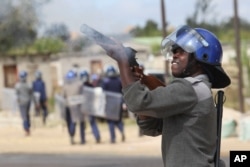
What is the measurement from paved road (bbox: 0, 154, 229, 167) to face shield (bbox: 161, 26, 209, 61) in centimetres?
778

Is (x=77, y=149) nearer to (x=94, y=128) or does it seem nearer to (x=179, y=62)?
(x=94, y=128)

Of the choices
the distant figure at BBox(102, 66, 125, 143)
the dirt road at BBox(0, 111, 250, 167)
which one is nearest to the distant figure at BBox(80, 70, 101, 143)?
the dirt road at BBox(0, 111, 250, 167)

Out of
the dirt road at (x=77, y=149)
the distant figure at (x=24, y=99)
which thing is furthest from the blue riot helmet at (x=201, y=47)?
the distant figure at (x=24, y=99)

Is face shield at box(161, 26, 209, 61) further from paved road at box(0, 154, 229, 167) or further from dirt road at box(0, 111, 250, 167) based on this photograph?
paved road at box(0, 154, 229, 167)

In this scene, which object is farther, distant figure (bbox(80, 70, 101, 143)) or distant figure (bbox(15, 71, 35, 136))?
distant figure (bbox(15, 71, 35, 136))

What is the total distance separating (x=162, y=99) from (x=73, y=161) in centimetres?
921

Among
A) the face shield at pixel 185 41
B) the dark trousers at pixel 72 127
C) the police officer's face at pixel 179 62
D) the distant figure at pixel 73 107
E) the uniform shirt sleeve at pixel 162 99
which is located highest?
the face shield at pixel 185 41

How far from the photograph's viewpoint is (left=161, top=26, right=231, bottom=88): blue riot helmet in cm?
315

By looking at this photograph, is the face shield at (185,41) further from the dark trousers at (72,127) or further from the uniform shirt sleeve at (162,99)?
the dark trousers at (72,127)

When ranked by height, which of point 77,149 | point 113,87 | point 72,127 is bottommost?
point 77,149

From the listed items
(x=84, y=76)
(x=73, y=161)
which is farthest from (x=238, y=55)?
(x=73, y=161)

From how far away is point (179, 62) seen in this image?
320 centimetres

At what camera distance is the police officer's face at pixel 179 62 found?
126 inches

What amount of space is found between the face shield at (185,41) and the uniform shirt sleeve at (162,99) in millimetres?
201
